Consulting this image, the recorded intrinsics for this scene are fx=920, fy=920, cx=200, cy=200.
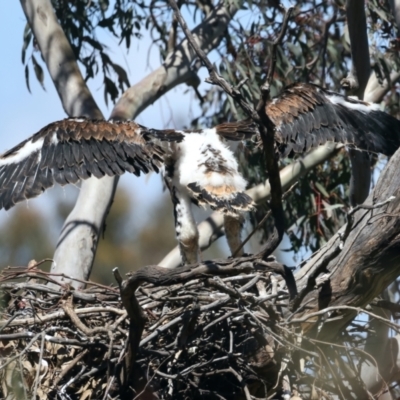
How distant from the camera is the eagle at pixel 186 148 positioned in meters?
5.10

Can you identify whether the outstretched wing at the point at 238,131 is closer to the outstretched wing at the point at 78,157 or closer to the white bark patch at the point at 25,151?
the outstretched wing at the point at 78,157

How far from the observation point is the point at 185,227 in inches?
217

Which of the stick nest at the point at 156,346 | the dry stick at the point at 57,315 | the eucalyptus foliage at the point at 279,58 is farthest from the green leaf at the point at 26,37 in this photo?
the dry stick at the point at 57,315

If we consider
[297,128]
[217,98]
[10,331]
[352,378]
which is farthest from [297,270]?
[217,98]

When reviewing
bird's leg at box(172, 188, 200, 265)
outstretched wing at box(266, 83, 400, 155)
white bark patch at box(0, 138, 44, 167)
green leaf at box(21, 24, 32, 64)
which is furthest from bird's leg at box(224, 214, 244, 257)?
green leaf at box(21, 24, 32, 64)

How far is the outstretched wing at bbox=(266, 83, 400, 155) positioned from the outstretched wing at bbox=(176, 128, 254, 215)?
0.34m

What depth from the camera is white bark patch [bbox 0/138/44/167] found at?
17.1 ft

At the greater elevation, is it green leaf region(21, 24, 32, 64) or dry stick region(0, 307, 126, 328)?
green leaf region(21, 24, 32, 64)

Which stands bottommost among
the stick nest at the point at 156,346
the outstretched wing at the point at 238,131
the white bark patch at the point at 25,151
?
the stick nest at the point at 156,346

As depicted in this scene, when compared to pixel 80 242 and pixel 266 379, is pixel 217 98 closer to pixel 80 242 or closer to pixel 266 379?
pixel 80 242

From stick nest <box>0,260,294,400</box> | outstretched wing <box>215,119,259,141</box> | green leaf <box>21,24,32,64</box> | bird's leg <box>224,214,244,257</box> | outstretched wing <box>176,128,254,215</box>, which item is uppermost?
green leaf <box>21,24,32,64</box>

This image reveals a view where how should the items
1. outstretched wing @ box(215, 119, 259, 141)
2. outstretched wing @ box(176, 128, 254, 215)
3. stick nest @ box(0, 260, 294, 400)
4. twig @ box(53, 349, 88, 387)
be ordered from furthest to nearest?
1. outstretched wing @ box(215, 119, 259, 141)
2. outstretched wing @ box(176, 128, 254, 215)
3. twig @ box(53, 349, 88, 387)
4. stick nest @ box(0, 260, 294, 400)

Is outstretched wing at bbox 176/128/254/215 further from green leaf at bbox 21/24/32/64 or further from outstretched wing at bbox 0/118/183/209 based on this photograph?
green leaf at bbox 21/24/32/64

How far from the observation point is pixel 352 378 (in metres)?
4.40
